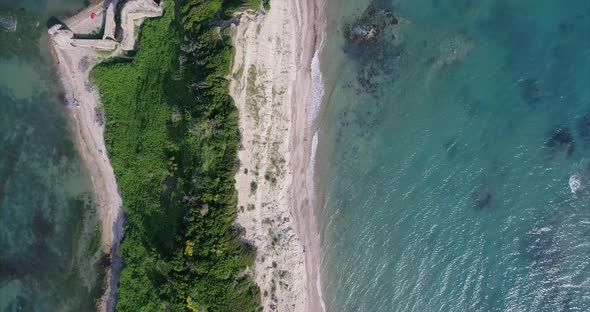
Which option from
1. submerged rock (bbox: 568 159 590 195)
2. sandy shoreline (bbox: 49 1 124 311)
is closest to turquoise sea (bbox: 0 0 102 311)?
sandy shoreline (bbox: 49 1 124 311)

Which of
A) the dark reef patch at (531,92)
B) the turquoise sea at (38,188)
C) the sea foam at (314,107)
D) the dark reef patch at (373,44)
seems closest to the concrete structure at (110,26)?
the turquoise sea at (38,188)

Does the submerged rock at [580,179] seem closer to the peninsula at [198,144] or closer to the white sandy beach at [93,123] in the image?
the peninsula at [198,144]

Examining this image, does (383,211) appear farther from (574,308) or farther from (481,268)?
(574,308)

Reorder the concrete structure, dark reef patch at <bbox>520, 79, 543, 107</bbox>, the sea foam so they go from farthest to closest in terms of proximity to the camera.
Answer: the sea foam < dark reef patch at <bbox>520, 79, 543, 107</bbox> < the concrete structure

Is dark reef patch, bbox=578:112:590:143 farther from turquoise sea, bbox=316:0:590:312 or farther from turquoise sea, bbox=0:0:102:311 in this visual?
turquoise sea, bbox=0:0:102:311

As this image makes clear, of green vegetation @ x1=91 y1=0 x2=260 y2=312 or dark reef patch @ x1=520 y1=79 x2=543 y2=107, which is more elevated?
dark reef patch @ x1=520 y1=79 x2=543 y2=107
